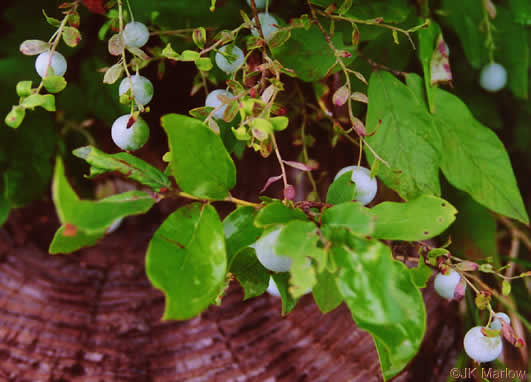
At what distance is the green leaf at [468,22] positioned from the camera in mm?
462

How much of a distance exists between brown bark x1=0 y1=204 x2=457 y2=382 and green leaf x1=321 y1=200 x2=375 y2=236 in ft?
0.86

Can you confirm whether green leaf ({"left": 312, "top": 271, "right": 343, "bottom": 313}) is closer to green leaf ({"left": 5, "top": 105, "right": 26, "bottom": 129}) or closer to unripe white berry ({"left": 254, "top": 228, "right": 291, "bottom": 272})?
unripe white berry ({"left": 254, "top": 228, "right": 291, "bottom": 272})

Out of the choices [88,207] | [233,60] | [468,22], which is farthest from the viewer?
[468,22]

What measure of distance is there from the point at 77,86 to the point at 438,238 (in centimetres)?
49

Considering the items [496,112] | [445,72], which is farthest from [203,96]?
[496,112]

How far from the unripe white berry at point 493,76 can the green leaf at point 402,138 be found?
6.8 inches

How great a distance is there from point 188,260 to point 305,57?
0.69 feet

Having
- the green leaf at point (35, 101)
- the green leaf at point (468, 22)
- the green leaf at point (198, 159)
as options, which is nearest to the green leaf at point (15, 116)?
the green leaf at point (35, 101)

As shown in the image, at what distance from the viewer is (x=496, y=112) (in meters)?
0.60

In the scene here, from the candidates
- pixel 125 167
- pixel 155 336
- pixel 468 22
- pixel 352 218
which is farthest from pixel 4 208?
pixel 468 22

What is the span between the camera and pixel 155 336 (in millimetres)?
475

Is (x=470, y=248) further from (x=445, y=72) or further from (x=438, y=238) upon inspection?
(x=445, y=72)

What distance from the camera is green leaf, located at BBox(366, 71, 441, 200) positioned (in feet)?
1.19

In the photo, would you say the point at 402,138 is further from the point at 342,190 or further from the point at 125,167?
the point at 125,167
